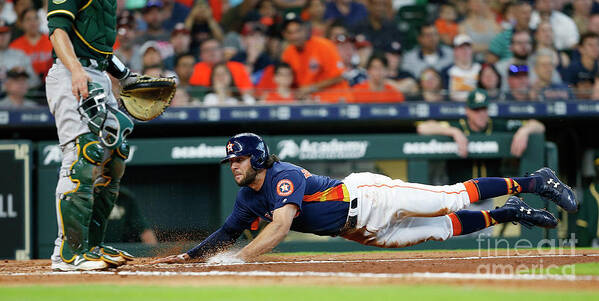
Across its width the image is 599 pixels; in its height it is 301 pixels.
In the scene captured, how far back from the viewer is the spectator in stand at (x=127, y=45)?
9.53m

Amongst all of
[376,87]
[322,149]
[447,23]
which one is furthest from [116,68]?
[447,23]

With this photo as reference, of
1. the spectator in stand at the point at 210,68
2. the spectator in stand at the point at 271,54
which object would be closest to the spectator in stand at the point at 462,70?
the spectator in stand at the point at 271,54

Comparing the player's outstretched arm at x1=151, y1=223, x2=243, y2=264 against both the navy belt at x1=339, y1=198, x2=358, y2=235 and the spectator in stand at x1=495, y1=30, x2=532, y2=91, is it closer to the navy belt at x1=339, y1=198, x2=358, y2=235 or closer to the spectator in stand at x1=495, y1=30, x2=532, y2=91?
the navy belt at x1=339, y1=198, x2=358, y2=235

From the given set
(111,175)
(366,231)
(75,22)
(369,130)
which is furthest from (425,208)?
(369,130)

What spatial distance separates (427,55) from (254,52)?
2160 mm

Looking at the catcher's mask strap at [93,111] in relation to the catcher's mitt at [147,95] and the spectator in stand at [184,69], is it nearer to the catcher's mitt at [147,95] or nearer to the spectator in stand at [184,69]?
the catcher's mitt at [147,95]

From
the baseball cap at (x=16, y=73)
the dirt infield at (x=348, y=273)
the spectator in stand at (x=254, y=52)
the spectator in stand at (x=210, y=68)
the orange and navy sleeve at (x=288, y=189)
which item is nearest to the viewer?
the dirt infield at (x=348, y=273)

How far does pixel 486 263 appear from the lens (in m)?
5.48

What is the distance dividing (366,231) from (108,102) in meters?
2.00

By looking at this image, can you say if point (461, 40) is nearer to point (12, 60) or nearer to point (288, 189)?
point (12, 60)

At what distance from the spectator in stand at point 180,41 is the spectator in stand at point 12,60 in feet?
5.12

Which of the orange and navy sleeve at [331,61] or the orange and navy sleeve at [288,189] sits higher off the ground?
the orange and navy sleeve at [331,61]

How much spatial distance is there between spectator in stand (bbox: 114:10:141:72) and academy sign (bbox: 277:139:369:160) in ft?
7.33

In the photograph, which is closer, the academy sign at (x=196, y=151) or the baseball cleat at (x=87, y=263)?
the baseball cleat at (x=87, y=263)
